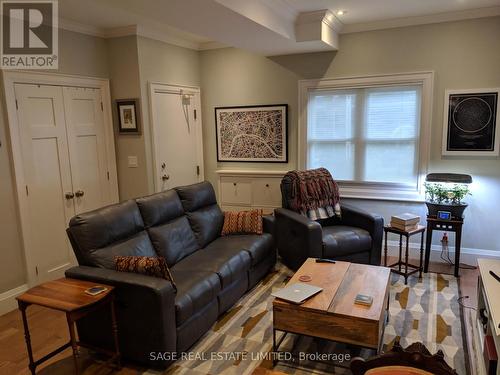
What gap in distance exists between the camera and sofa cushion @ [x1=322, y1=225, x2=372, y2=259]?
3555 mm

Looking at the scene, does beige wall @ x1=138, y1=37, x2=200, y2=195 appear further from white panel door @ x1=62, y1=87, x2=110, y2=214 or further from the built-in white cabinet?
the built-in white cabinet

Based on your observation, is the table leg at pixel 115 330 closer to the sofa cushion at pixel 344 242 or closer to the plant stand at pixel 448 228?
the sofa cushion at pixel 344 242

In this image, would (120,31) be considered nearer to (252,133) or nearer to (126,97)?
(126,97)

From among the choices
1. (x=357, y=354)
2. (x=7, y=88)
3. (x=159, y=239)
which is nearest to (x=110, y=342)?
(x=159, y=239)

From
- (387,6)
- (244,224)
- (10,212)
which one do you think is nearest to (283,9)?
(387,6)

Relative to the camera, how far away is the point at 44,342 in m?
2.81

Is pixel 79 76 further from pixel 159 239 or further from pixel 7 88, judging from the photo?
pixel 159 239

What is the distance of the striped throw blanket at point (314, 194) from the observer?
396 centimetres

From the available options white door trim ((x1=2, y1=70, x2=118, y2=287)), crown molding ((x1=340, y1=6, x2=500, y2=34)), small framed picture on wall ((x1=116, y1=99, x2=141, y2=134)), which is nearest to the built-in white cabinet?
small framed picture on wall ((x1=116, y1=99, x2=141, y2=134))

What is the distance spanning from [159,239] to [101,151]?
1.70 m

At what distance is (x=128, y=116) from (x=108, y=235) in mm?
1918

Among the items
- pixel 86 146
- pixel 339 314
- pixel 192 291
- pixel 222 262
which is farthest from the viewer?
pixel 86 146

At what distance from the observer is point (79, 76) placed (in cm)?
389

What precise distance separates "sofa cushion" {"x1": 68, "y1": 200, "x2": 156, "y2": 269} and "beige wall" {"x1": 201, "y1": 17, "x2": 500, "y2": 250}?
2421 millimetres
